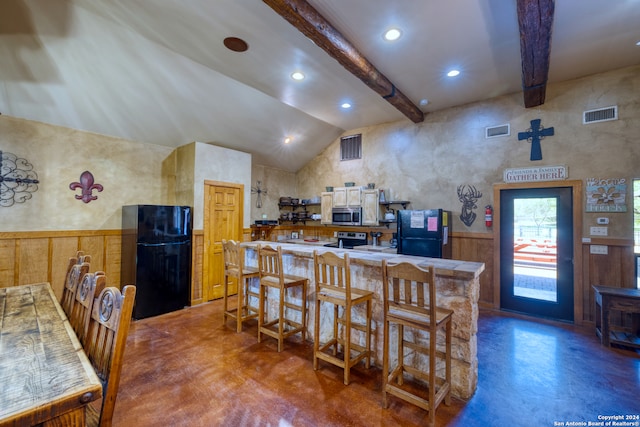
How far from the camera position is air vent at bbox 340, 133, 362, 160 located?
5.94m

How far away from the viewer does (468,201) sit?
462 centimetres

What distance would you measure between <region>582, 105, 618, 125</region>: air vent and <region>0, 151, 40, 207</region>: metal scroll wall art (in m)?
7.39

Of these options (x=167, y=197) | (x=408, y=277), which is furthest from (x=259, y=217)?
(x=408, y=277)

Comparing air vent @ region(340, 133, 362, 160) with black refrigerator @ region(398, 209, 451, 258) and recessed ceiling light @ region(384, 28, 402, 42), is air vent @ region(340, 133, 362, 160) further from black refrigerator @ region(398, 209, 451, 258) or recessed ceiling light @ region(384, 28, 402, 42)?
recessed ceiling light @ region(384, 28, 402, 42)

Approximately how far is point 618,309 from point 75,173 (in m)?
7.04

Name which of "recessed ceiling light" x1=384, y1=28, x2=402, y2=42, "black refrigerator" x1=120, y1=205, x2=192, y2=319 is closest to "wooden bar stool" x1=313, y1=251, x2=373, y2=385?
"recessed ceiling light" x1=384, y1=28, x2=402, y2=42

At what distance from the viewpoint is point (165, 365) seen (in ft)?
8.78

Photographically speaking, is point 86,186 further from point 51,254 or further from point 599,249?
point 599,249

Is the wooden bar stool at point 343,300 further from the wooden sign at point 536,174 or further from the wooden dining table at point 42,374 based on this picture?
the wooden sign at point 536,174

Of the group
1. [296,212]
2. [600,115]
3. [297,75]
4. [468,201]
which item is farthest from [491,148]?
[296,212]

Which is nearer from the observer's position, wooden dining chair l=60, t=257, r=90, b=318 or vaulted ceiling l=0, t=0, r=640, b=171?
wooden dining chair l=60, t=257, r=90, b=318

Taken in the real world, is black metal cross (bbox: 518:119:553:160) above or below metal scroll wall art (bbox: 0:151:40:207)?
above

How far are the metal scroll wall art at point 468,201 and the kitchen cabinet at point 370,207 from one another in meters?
1.42

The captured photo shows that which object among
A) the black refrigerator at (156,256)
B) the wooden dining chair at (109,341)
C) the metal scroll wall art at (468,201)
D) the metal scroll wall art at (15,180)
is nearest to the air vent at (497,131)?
the metal scroll wall art at (468,201)
